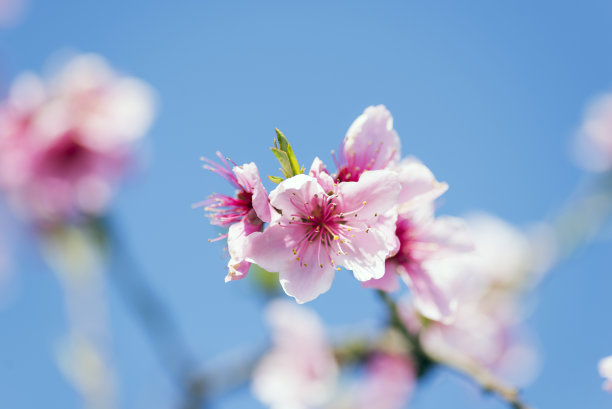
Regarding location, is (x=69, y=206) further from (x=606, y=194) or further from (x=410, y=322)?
(x=606, y=194)

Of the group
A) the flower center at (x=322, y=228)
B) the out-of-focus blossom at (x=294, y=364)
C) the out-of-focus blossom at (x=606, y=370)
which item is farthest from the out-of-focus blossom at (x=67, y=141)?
the out-of-focus blossom at (x=606, y=370)

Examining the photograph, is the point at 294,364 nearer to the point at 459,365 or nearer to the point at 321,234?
the point at 459,365

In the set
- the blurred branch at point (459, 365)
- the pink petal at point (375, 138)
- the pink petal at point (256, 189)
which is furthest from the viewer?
the pink petal at point (375, 138)

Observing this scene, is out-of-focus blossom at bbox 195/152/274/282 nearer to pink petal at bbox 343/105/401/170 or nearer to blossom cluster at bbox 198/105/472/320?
blossom cluster at bbox 198/105/472/320

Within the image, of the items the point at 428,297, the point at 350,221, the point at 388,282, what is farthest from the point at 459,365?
the point at 350,221

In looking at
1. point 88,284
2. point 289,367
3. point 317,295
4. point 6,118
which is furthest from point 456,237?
point 6,118

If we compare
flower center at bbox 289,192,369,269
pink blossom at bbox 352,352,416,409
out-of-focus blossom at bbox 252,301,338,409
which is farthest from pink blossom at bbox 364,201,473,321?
out-of-focus blossom at bbox 252,301,338,409

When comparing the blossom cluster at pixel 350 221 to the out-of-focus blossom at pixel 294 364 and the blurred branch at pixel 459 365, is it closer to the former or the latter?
the blurred branch at pixel 459 365
